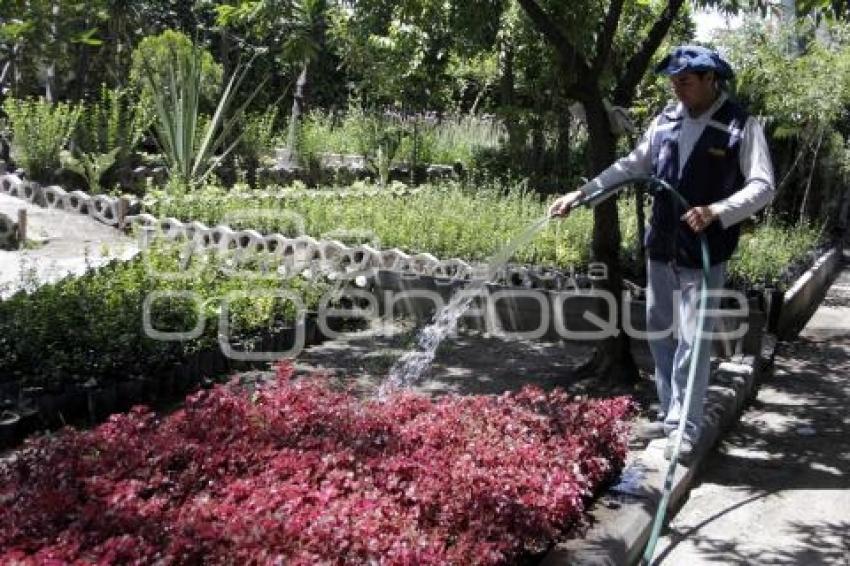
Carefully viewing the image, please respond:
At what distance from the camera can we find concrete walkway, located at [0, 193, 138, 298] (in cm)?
814

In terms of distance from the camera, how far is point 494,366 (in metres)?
6.17

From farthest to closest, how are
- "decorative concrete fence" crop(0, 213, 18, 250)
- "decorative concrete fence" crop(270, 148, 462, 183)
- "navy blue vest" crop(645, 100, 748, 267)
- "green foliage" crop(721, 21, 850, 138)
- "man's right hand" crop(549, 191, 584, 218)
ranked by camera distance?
"decorative concrete fence" crop(270, 148, 462, 183), "green foliage" crop(721, 21, 850, 138), "decorative concrete fence" crop(0, 213, 18, 250), "man's right hand" crop(549, 191, 584, 218), "navy blue vest" crop(645, 100, 748, 267)

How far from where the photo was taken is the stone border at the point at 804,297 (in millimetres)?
7641

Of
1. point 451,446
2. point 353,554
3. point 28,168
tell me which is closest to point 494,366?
point 451,446

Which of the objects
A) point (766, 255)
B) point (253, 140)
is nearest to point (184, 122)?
point (253, 140)

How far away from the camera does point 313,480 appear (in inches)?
127

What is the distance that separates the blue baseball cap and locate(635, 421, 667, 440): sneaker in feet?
5.76

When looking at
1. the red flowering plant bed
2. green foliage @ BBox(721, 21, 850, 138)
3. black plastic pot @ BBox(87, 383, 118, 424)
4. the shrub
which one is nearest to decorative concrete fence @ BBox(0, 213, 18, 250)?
the shrub

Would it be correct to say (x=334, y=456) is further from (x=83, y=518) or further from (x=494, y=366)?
(x=494, y=366)

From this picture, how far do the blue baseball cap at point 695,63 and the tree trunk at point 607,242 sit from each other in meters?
1.33

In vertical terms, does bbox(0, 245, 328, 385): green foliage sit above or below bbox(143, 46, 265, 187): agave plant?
below

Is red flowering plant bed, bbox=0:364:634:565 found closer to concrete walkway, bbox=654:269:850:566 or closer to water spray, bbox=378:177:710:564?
water spray, bbox=378:177:710:564

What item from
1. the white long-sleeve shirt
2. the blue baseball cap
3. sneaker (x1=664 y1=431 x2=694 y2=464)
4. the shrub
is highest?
the shrub

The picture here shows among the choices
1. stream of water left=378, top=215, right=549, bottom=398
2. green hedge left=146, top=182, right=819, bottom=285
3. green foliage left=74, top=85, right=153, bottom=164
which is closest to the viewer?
stream of water left=378, top=215, right=549, bottom=398
